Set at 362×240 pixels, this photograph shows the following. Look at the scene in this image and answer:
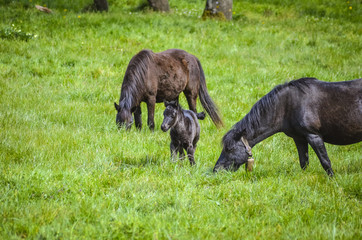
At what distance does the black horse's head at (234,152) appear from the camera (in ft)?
17.0

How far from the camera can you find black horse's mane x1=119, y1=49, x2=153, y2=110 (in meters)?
6.92

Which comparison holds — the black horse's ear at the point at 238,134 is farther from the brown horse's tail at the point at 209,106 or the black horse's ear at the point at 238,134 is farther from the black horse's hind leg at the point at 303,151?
the brown horse's tail at the point at 209,106

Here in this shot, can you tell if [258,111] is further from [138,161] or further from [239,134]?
[138,161]

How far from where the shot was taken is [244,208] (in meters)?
4.03

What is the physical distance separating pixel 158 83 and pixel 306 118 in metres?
3.64

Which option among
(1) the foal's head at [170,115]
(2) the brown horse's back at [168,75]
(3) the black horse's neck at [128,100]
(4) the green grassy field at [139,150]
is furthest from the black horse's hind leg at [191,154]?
(2) the brown horse's back at [168,75]

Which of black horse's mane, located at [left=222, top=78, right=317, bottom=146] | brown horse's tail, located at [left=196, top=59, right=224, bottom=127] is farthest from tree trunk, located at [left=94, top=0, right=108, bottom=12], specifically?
black horse's mane, located at [left=222, top=78, right=317, bottom=146]

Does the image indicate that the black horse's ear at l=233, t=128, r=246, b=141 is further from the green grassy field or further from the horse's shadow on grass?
the horse's shadow on grass

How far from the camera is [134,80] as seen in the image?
7.21m

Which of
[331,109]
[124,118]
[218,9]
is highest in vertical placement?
[218,9]

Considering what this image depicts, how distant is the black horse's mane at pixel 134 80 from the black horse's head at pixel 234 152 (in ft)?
7.49

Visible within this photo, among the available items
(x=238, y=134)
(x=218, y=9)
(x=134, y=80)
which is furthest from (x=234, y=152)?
(x=218, y=9)

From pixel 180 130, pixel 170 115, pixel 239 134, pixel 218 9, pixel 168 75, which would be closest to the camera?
pixel 239 134

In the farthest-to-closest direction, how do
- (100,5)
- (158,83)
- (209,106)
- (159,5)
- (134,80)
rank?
(159,5), (100,5), (209,106), (158,83), (134,80)
